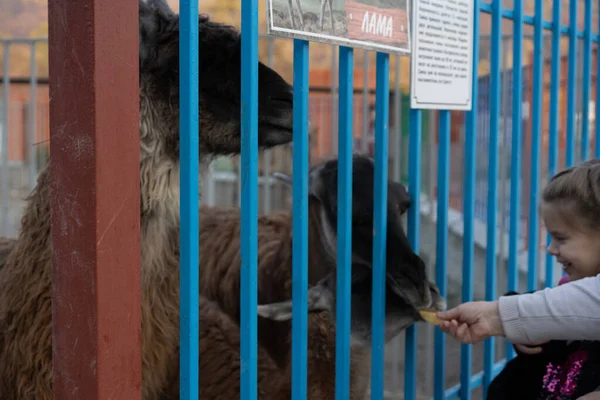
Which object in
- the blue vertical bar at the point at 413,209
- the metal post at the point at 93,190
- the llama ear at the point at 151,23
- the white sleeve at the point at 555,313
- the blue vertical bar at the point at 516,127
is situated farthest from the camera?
the blue vertical bar at the point at 516,127

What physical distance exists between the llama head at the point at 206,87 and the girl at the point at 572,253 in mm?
897

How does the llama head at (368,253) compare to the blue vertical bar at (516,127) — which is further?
the blue vertical bar at (516,127)

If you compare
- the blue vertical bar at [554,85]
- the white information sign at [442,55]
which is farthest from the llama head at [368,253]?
the blue vertical bar at [554,85]

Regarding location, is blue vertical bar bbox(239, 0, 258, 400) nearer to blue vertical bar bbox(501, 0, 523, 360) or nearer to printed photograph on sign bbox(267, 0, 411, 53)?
printed photograph on sign bbox(267, 0, 411, 53)

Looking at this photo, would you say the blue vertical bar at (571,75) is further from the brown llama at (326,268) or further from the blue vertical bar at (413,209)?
the blue vertical bar at (413,209)

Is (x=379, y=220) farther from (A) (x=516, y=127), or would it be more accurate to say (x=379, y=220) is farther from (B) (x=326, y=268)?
(A) (x=516, y=127)

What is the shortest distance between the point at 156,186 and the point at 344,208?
73 centimetres

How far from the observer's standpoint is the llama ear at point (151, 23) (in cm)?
268

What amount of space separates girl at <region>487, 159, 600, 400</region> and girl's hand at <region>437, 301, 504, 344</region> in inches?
10.8

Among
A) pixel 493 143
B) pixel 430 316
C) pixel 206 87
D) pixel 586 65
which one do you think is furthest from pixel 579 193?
pixel 586 65

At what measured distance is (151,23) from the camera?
2.71 m

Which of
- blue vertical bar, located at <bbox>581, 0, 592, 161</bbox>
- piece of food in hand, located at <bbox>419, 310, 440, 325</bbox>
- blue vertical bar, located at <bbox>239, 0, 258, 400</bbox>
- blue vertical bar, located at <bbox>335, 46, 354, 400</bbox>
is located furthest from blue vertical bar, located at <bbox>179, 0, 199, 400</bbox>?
blue vertical bar, located at <bbox>581, 0, 592, 161</bbox>

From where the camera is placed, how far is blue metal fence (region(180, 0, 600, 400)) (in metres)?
1.83

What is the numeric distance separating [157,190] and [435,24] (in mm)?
1099
